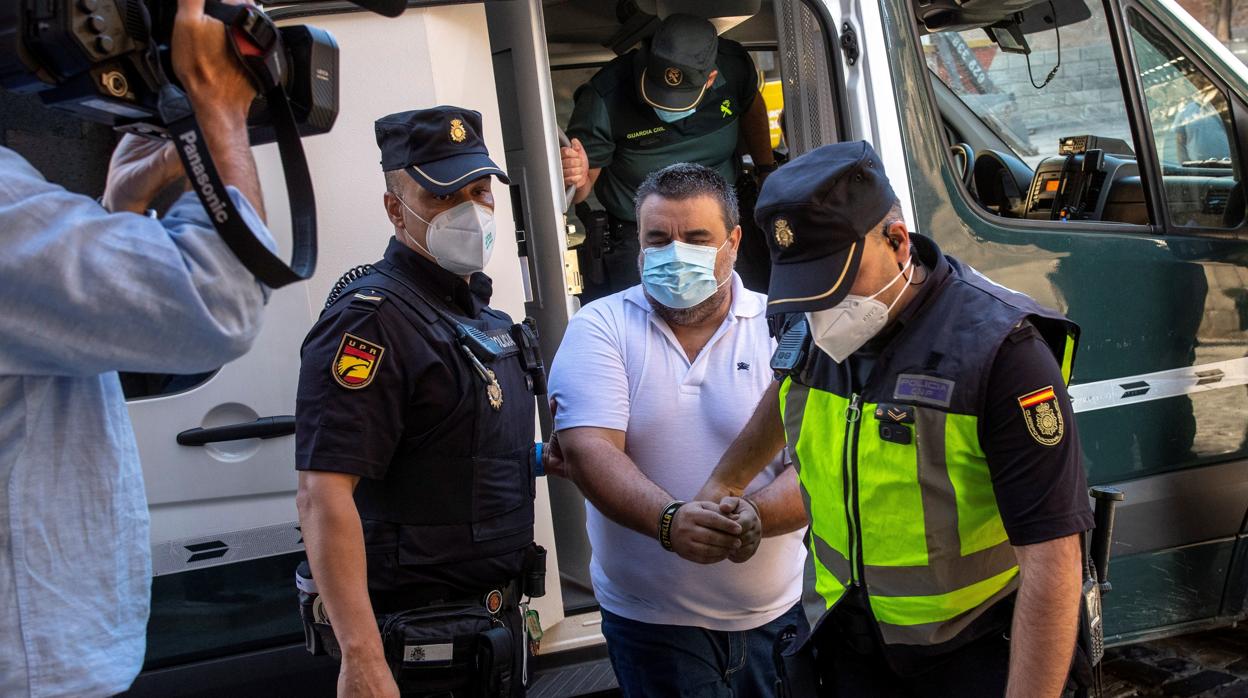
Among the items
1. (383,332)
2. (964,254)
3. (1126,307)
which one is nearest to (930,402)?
(383,332)

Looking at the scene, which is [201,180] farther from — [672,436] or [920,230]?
[920,230]

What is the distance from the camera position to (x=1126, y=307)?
3.21 metres

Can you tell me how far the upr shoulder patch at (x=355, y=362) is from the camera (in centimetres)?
203

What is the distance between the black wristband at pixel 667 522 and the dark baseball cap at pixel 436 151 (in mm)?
776

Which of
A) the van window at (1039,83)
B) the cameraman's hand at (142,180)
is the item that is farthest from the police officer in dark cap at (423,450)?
the van window at (1039,83)

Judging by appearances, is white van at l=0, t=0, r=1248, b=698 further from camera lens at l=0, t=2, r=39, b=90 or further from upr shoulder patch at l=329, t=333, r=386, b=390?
camera lens at l=0, t=2, r=39, b=90

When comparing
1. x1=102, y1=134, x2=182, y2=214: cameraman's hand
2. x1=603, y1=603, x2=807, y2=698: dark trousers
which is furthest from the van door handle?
x1=102, y1=134, x2=182, y2=214: cameraman's hand

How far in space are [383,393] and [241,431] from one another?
734 millimetres

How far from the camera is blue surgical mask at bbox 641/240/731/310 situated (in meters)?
2.58

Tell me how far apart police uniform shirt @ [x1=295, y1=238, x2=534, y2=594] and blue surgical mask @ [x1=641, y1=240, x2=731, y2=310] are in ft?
1.63

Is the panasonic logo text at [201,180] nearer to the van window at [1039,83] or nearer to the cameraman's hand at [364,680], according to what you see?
the cameraman's hand at [364,680]

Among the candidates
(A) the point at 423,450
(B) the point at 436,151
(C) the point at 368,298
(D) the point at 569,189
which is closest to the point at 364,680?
(A) the point at 423,450

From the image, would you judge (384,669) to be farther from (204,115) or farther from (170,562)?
(204,115)

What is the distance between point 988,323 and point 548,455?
116cm
